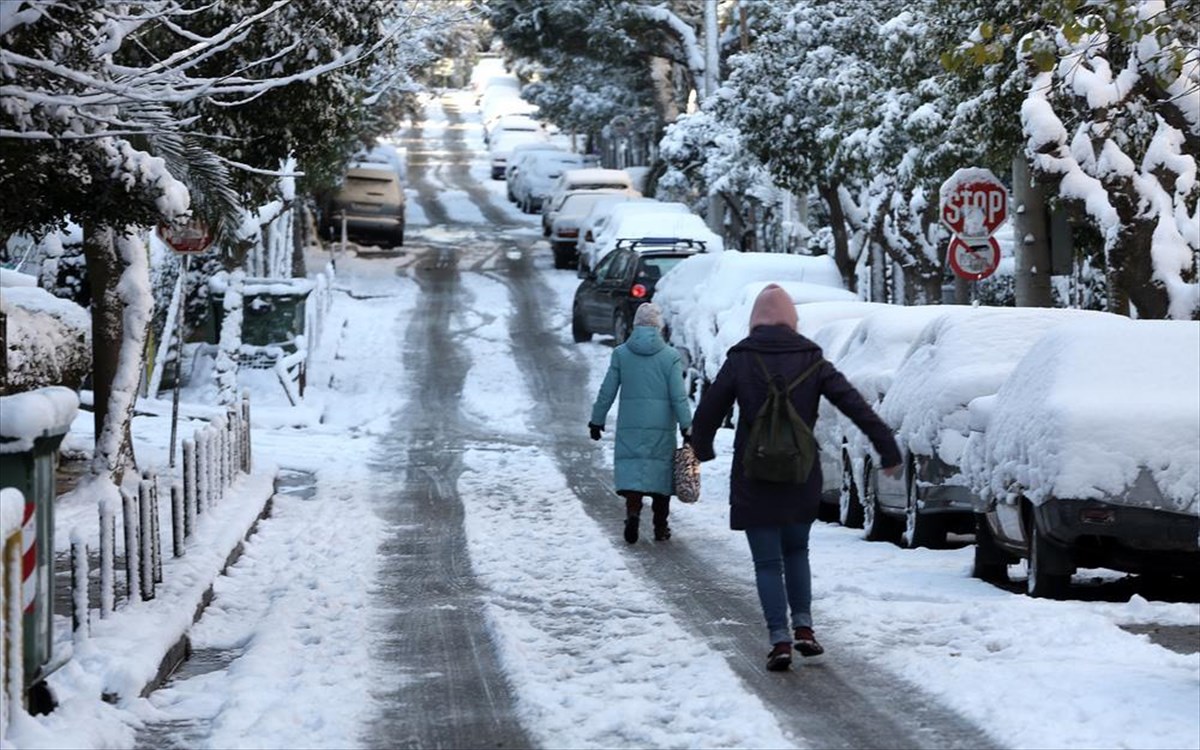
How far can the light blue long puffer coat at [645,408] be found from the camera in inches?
595

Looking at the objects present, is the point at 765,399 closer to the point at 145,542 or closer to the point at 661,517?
the point at 145,542

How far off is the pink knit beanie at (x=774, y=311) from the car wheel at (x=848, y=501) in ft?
21.6

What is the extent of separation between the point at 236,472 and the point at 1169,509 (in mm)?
9618

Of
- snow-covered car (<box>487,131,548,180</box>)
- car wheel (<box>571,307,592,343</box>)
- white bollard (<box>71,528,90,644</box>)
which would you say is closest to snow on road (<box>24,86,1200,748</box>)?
white bollard (<box>71,528,90,644</box>)

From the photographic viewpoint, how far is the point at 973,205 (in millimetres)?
21734

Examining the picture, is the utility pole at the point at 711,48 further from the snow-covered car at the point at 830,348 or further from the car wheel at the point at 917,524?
the car wheel at the point at 917,524

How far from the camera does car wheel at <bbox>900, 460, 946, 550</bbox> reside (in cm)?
1438

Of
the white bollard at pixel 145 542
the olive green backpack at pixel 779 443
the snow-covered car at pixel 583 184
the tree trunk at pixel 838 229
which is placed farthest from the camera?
the snow-covered car at pixel 583 184

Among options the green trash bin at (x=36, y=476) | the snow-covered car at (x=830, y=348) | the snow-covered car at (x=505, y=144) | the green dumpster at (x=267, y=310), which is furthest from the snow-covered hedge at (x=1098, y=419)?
the snow-covered car at (x=505, y=144)

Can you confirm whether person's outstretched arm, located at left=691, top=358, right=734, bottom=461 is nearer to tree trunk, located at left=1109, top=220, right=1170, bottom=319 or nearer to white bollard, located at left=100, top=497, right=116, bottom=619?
white bollard, located at left=100, top=497, right=116, bottom=619

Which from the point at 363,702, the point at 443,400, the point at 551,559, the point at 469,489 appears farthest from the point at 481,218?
the point at 363,702

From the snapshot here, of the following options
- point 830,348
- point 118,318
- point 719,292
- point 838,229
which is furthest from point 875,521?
point 838,229

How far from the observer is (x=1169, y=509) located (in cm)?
1107

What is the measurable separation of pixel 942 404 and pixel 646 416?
2.28m
